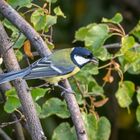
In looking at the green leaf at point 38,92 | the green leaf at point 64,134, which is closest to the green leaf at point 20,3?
the green leaf at point 38,92

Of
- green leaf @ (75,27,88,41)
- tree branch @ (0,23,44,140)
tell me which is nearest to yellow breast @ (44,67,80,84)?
green leaf @ (75,27,88,41)

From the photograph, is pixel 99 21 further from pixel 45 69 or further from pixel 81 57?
→ pixel 45 69

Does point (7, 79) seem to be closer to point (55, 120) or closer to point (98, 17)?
point (55, 120)

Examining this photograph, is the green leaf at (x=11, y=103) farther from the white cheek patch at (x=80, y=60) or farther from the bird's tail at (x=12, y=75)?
the white cheek patch at (x=80, y=60)

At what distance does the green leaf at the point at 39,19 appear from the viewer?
172 centimetres

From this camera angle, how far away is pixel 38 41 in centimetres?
153

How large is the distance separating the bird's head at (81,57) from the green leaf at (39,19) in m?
0.22

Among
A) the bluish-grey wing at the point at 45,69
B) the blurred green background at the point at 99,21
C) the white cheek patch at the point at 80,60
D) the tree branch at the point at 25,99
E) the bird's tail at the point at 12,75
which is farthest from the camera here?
the blurred green background at the point at 99,21

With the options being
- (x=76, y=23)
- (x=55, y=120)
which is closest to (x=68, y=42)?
(x=76, y=23)

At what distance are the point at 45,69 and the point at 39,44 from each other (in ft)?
1.18

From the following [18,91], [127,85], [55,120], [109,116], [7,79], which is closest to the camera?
[18,91]

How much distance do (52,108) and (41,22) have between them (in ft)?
0.89

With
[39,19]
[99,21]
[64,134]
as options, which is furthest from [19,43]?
[99,21]

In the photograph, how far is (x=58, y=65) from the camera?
6.52 feet
